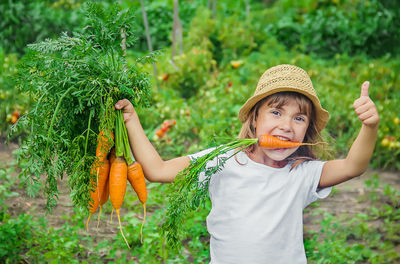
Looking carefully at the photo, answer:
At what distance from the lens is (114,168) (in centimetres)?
193

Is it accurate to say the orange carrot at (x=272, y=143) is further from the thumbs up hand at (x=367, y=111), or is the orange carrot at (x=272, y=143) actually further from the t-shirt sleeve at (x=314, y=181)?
the thumbs up hand at (x=367, y=111)

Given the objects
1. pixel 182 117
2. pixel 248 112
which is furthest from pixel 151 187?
pixel 248 112

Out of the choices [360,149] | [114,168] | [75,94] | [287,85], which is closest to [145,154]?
[114,168]

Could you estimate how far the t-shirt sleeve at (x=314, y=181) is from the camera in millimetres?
2064

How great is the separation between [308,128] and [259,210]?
53 cm

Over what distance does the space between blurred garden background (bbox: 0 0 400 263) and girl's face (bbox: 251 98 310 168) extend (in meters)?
0.23

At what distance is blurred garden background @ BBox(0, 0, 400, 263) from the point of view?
2.84m

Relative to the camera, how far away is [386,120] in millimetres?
4465

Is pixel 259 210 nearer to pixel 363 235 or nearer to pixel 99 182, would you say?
pixel 99 182

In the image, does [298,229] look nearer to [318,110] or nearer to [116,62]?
[318,110]

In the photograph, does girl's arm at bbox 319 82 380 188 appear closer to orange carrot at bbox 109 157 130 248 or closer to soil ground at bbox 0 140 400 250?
orange carrot at bbox 109 157 130 248

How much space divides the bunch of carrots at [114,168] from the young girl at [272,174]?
70mm

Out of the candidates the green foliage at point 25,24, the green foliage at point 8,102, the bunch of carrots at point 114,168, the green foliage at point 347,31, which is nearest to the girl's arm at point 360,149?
the bunch of carrots at point 114,168

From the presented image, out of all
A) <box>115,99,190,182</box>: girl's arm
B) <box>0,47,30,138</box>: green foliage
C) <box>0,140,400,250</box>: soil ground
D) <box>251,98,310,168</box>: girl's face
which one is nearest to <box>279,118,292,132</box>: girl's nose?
<box>251,98,310,168</box>: girl's face
